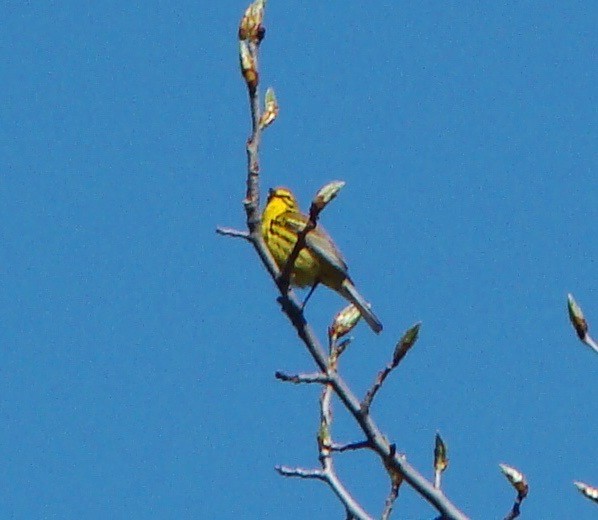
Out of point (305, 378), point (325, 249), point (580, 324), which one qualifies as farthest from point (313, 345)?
point (325, 249)

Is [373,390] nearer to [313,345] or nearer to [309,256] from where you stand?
[313,345]

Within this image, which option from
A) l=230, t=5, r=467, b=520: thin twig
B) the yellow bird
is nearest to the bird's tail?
the yellow bird

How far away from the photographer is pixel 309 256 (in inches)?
320

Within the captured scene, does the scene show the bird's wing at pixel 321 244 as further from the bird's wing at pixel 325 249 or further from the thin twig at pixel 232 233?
the thin twig at pixel 232 233

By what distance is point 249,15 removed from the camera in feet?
14.5

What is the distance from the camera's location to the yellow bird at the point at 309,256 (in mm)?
8039

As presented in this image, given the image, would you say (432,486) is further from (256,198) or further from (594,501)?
(256,198)

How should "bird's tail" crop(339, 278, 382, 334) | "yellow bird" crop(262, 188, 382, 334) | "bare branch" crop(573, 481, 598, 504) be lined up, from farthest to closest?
"bird's tail" crop(339, 278, 382, 334)
"yellow bird" crop(262, 188, 382, 334)
"bare branch" crop(573, 481, 598, 504)

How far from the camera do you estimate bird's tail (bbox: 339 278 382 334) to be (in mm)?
8344

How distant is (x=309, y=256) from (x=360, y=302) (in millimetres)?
686

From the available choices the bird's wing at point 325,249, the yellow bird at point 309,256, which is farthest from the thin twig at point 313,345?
the yellow bird at point 309,256

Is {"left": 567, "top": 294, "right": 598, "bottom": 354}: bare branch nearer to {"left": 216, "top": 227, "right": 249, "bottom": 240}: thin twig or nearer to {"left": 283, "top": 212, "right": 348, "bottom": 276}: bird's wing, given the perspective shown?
{"left": 216, "top": 227, "right": 249, "bottom": 240}: thin twig

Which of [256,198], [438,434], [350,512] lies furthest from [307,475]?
[256,198]

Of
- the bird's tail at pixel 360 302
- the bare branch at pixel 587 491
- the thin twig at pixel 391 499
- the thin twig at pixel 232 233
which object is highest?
the bird's tail at pixel 360 302
